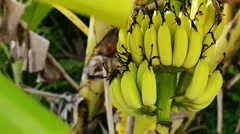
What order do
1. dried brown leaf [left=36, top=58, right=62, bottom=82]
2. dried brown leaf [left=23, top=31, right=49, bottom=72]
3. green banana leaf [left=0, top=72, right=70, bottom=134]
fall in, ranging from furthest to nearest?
dried brown leaf [left=36, top=58, right=62, bottom=82] < dried brown leaf [left=23, top=31, right=49, bottom=72] < green banana leaf [left=0, top=72, right=70, bottom=134]

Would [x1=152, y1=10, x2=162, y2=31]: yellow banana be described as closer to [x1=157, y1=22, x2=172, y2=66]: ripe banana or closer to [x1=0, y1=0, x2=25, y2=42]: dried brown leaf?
[x1=157, y1=22, x2=172, y2=66]: ripe banana

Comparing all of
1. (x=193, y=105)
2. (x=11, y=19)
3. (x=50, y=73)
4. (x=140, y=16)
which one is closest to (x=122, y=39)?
(x=140, y=16)

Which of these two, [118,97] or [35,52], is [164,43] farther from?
[35,52]

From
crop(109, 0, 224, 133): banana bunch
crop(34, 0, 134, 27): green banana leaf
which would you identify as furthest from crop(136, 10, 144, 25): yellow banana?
crop(34, 0, 134, 27): green banana leaf

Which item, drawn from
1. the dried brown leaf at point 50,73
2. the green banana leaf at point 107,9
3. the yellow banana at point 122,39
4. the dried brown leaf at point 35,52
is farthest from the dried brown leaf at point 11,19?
the green banana leaf at point 107,9

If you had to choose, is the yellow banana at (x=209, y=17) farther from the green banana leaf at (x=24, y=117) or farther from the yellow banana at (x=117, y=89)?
the green banana leaf at (x=24, y=117)

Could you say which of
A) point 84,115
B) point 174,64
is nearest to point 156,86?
point 174,64

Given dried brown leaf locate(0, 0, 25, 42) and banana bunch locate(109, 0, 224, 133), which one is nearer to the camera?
banana bunch locate(109, 0, 224, 133)
